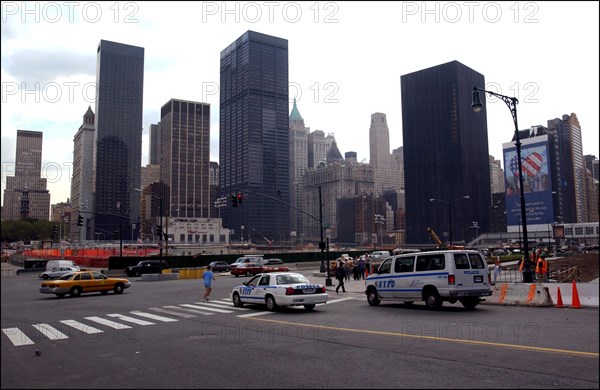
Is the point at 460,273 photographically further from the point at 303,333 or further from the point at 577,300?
the point at 303,333

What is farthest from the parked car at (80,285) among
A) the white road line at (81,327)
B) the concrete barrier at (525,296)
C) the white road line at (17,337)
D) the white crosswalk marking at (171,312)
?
the concrete barrier at (525,296)

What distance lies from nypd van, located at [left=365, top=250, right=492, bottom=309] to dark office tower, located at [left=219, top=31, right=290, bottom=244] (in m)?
103

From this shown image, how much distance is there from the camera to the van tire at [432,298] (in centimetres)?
1808

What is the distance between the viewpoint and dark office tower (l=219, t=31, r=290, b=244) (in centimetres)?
13250

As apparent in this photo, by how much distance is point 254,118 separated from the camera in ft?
418

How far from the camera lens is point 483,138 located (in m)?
167

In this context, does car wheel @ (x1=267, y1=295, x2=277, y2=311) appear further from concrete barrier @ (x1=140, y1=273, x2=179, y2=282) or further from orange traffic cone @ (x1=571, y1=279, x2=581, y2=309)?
concrete barrier @ (x1=140, y1=273, x2=179, y2=282)

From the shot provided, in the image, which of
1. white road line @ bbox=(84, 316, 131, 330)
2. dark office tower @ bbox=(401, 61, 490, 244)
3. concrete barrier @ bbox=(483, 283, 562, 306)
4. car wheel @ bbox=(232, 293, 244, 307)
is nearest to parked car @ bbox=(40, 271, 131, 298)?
white road line @ bbox=(84, 316, 131, 330)

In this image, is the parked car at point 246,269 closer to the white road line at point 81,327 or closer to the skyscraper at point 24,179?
the white road line at point 81,327

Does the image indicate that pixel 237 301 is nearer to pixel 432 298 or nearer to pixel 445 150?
pixel 432 298

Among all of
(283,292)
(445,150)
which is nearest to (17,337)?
(283,292)

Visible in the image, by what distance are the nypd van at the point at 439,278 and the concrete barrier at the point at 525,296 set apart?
6.76ft

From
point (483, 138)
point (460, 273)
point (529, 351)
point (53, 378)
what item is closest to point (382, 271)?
point (460, 273)

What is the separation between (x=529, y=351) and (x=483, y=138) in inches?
6651
